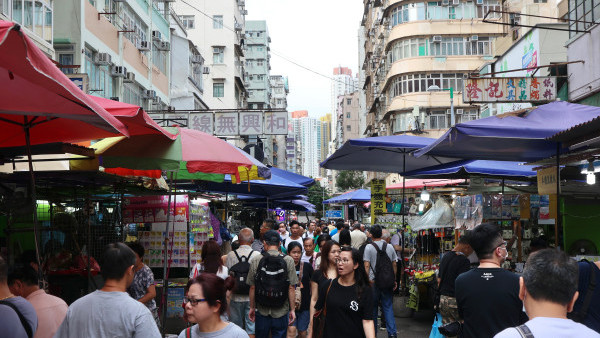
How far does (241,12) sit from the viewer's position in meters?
64.8

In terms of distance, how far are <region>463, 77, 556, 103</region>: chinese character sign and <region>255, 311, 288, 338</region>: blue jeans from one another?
11.2 meters

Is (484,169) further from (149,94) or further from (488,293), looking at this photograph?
(149,94)

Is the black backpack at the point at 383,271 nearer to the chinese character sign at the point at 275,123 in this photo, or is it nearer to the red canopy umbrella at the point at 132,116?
the red canopy umbrella at the point at 132,116

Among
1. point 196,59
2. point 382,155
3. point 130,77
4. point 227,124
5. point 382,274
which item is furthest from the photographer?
point 196,59

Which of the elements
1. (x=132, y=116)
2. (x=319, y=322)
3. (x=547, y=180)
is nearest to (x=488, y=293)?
(x=319, y=322)

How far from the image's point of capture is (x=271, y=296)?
806 centimetres

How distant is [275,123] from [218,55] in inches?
1386

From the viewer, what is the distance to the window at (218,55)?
57688 mm

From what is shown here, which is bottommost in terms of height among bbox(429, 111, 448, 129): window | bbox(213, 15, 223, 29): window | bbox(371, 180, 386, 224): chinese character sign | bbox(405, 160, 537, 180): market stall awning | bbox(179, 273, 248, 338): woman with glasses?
bbox(179, 273, 248, 338): woman with glasses

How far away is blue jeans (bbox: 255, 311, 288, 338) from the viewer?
816cm

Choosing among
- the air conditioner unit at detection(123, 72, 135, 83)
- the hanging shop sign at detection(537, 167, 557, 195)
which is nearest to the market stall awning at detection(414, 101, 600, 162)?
the hanging shop sign at detection(537, 167, 557, 195)

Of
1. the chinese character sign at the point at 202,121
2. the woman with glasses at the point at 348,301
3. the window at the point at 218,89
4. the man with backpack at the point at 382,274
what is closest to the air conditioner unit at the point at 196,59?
the chinese character sign at the point at 202,121

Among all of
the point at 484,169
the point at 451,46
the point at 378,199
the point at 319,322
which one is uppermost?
the point at 451,46

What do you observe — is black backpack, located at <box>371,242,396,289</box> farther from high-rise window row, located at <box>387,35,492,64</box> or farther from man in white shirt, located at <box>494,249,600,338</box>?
high-rise window row, located at <box>387,35,492,64</box>
